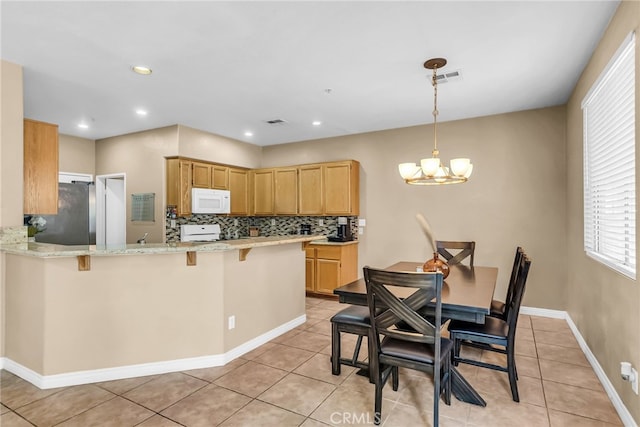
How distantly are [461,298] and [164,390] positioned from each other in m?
2.22

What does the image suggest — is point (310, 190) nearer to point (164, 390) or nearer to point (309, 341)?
point (309, 341)

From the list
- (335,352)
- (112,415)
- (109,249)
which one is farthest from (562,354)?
(109,249)

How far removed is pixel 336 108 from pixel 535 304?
11.6 ft

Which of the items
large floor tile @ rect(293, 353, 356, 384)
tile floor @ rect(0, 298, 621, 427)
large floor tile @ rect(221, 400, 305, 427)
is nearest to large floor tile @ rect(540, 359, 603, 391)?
tile floor @ rect(0, 298, 621, 427)

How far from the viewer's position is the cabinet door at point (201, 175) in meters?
5.16

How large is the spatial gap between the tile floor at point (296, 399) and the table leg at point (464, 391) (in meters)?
0.04

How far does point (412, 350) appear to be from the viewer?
206cm

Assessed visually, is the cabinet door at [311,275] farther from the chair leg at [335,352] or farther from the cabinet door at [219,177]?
the chair leg at [335,352]

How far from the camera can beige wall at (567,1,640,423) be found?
1.98 m

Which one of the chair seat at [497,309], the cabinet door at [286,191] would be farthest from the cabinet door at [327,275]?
the chair seat at [497,309]

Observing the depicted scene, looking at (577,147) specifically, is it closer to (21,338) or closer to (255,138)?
(255,138)

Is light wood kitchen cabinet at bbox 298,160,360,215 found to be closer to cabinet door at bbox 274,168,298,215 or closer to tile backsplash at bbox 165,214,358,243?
cabinet door at bbox 274,168,298,215

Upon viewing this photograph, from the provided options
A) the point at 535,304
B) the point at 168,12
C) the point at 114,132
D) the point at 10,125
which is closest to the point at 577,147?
the point at 535,304

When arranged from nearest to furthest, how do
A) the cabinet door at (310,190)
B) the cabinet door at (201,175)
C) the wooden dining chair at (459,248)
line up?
the wooden dining chair at (459,248)
the cabinet door at (201,175)
the cabinet door at (310,190)
